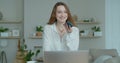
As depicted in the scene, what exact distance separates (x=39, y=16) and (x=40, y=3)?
33 cm

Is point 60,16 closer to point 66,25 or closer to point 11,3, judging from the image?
point 66,25

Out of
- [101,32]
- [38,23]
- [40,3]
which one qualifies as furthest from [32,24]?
[101,32]

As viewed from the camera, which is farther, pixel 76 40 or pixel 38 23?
pixel 38 23

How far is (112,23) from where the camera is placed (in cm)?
617

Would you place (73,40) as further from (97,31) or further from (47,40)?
(97,31)

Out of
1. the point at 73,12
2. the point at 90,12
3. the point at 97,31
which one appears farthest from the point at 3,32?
the point at 97,31

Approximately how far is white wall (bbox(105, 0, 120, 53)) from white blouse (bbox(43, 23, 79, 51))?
4.20 m

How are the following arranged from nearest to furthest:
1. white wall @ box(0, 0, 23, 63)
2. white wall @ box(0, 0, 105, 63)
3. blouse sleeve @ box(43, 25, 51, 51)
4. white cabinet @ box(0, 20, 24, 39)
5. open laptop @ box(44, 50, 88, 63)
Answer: open laptop @ box(44, 50, 88, 63) < blouse sleeve @ box(43, 25, 51, 51) < white wall @ box(0, 0, 105, 63) < white cabinet @ box(0, 20, 24, 39) < white wall @ box(0, 0, 23, 63)

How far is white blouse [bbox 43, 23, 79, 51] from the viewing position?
1998 millimetres

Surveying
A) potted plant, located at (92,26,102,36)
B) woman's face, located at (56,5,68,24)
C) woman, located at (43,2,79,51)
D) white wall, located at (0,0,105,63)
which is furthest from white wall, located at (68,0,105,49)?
woman's face, located at (56,5,68,24)

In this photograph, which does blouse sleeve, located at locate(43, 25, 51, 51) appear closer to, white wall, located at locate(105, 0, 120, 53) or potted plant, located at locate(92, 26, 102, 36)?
potted plant, located at locate(92, 26, 102, 36)

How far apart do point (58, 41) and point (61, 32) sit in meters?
0.10

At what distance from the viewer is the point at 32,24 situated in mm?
6016

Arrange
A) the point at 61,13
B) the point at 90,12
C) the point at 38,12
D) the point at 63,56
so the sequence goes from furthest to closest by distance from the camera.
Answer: the point at 90,12 < the point at 38,12 < the point at 61,13 < the point at 63,56
